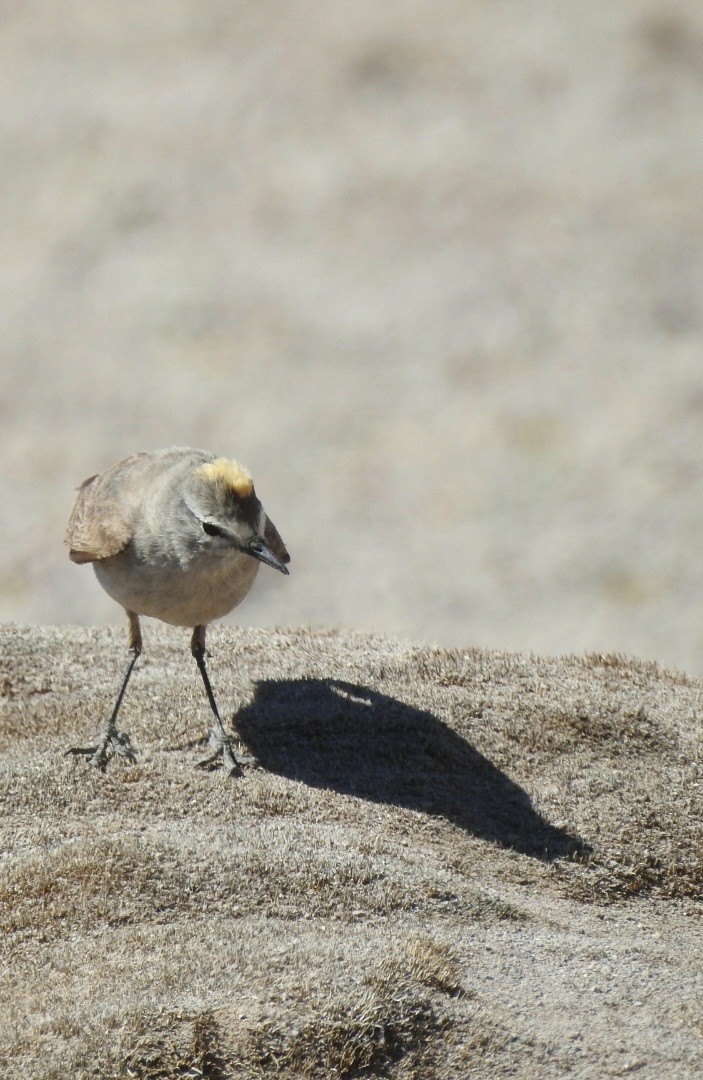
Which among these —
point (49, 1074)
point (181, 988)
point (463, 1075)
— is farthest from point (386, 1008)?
point (49, 1074)

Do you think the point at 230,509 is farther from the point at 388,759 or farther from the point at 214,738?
the point at 388,759

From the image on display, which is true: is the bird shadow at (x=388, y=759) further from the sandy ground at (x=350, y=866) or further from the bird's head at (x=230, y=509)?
the bird's head at (x=230, y=509)

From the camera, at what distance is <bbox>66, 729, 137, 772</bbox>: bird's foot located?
425 cm

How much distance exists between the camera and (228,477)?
13.6 ft

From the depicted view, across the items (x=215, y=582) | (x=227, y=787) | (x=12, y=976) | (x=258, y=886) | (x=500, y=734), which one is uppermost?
(x=215, y=582)

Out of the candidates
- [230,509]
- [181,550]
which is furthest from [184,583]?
[230,509]

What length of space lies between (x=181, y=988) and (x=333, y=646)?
7.99 feet

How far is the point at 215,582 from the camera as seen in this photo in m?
4.34

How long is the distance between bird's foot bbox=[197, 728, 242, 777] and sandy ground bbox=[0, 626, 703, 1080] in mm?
57

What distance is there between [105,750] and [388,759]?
104cm

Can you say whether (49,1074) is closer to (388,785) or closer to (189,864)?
(189,864)

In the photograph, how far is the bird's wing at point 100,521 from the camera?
15.0 feet

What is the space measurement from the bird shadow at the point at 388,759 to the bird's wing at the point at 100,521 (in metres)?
0.84

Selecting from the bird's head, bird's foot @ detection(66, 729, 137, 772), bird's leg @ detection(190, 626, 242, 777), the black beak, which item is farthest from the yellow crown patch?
bird's foot @ detection(66, 729, 137, 772)
